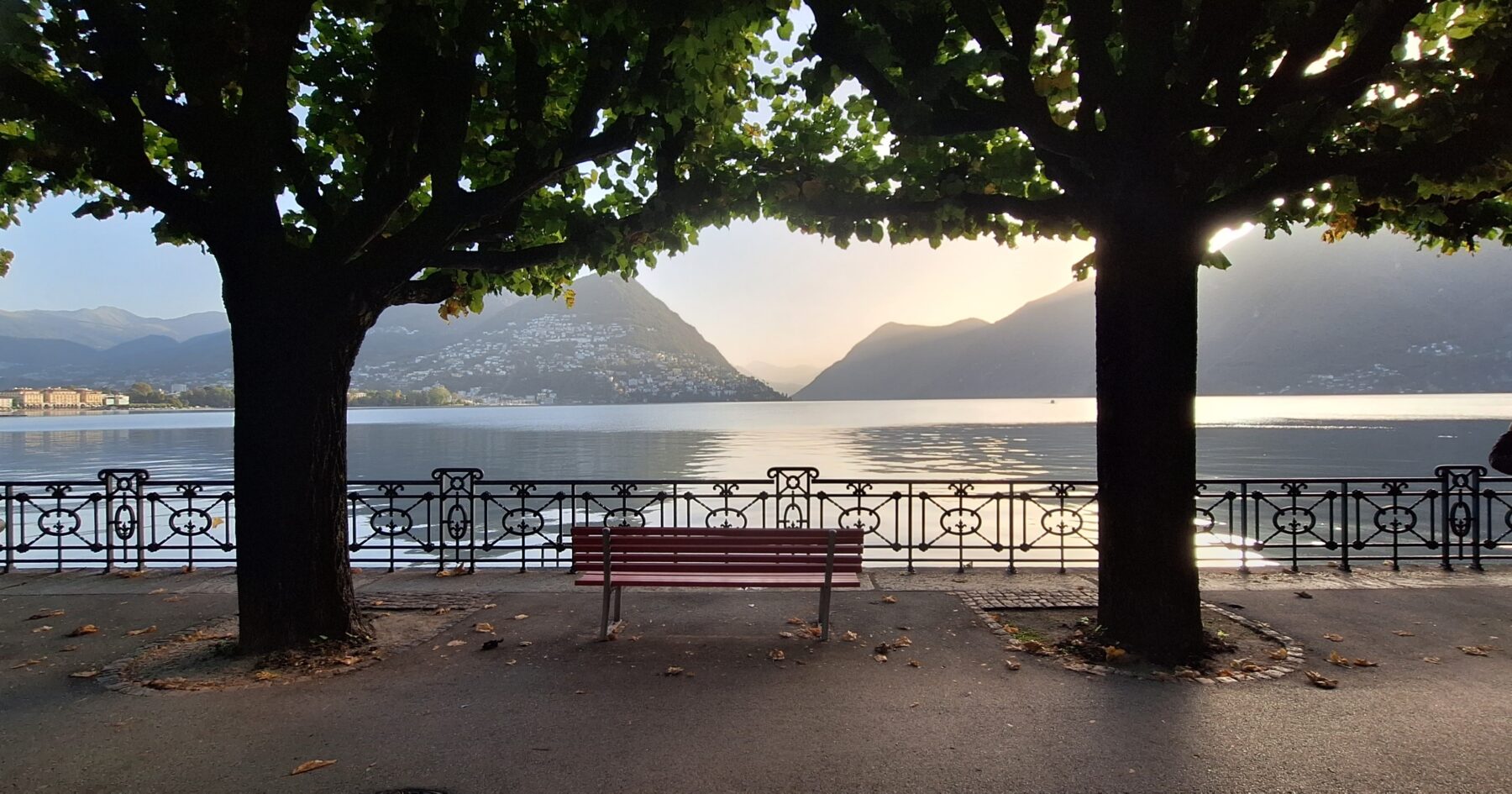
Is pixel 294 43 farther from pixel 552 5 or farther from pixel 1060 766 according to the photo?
pixel 1060 766

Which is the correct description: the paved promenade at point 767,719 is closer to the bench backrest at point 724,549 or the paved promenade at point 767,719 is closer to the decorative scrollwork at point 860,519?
the bench backrest at point 724,549

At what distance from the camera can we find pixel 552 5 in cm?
688

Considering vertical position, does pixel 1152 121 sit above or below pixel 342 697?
above

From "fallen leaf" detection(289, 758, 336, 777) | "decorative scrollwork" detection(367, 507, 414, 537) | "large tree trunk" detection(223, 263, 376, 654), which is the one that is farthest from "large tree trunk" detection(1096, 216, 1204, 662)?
"decorative scrollwork" detection(367, 507, 414, 537)

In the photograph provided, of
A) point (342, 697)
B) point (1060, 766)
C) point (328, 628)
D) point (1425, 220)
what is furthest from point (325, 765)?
point (1425, 220)

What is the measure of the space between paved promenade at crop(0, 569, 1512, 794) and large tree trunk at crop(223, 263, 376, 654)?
83cm

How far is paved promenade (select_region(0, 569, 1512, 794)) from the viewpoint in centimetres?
408

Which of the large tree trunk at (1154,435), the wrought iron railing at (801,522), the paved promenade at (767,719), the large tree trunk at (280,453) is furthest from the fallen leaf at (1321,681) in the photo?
the large tree trunk at (280,453)

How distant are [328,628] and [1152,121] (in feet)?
25.2

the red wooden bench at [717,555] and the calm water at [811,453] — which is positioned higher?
the red wooden bench at [717,555]

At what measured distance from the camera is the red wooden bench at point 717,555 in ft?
20.6

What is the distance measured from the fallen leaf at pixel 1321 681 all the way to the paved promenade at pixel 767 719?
9cm

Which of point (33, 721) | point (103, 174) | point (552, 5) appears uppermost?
point (552, 5)

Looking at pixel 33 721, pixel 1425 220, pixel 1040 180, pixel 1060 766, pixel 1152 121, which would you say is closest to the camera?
pixel 1060 766
